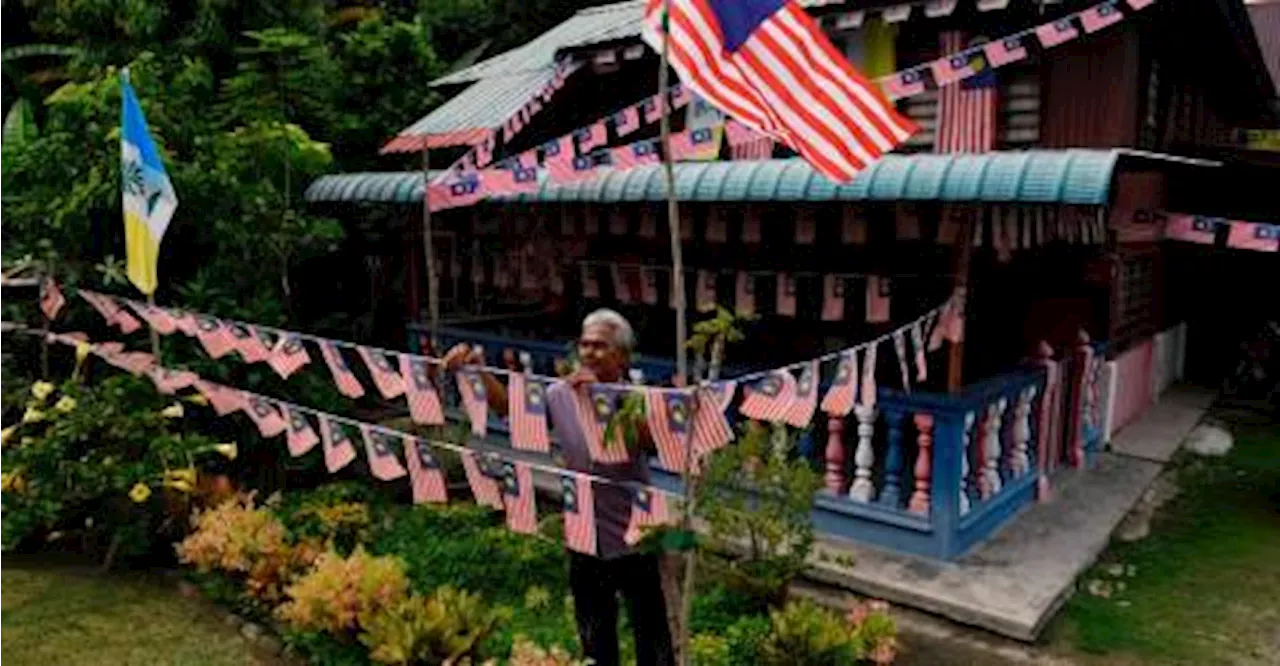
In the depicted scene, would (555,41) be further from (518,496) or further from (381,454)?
(518,496)

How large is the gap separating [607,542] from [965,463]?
3.98 m

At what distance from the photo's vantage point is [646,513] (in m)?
4.37

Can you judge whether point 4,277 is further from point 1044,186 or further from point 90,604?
point 1044,186

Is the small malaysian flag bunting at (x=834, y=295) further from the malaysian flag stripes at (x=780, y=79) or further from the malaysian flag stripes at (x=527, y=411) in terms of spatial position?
the malaysian flag stripes at (x=780, y=79)

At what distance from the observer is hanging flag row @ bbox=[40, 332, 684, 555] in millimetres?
4562

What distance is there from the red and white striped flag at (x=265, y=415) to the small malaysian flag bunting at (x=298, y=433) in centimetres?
10

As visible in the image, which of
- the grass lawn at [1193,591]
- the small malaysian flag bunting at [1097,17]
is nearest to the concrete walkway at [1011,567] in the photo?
the grass lawn at [1193,591]

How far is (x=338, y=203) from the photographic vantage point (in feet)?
43.1

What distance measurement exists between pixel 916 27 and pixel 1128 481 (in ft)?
17.6

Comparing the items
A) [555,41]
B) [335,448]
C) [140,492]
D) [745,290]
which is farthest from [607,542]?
[555,41]

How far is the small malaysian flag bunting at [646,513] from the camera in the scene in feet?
14.1

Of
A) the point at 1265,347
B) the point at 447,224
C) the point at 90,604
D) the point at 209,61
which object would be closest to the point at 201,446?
the point at 90,604

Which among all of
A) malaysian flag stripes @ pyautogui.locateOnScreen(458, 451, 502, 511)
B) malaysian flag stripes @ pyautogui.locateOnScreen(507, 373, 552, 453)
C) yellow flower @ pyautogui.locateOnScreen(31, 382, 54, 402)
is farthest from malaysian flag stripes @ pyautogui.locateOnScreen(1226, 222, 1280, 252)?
yellow flower @ pyautogui.locateOnScreen(31, 382, 54, 402)

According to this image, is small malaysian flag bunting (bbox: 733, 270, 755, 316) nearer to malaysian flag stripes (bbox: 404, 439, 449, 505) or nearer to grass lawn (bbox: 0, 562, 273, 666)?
malaysian flag stripes (bbox: 404, 439, 449, 505)
